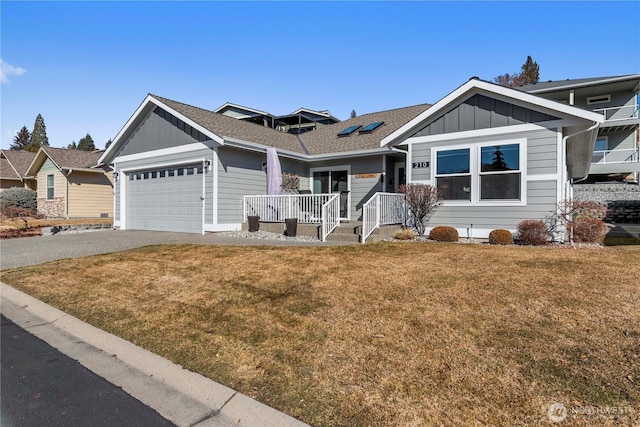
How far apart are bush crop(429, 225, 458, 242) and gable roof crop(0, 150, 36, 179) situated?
104 ft

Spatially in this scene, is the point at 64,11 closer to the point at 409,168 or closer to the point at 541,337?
the point at 409,168

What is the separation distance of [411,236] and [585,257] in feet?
14.3

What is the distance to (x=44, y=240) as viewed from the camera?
467 inches

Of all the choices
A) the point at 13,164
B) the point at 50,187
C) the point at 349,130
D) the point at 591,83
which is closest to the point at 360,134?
the point at 349,130

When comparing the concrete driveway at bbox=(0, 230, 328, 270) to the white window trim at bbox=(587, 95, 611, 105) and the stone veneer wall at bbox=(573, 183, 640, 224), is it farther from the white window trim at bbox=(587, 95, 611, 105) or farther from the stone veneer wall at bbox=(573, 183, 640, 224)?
the white window trim at bbox=(587, 95, 611, 105)

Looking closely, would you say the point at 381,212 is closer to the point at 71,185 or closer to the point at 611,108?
the point at 611,108

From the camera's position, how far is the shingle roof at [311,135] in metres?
13.6

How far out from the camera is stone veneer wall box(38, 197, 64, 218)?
23.1 m

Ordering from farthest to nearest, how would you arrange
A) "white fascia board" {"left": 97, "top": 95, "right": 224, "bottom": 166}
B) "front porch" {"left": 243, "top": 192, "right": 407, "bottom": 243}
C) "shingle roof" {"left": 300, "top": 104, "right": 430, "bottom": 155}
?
"shingle roof" {"left": 300, "top": 104, "right": 430, "bottom": 155} < "white fascia board" {"left": 97, "top": 95, "right": 224, "bottom": 166} < "front porch" {"left": 243, "top": 192, "right": 407, "bottom": 243}

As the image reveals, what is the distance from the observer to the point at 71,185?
2300 centimetres

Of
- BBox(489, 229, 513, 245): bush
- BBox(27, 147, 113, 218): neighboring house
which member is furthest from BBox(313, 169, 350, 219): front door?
BBox(27, 147, 113, 218): neighboring house

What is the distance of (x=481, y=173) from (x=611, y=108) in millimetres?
17292

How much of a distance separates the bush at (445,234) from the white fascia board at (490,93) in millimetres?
3421

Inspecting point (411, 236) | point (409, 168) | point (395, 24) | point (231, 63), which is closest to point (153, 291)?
point (411, 236)
